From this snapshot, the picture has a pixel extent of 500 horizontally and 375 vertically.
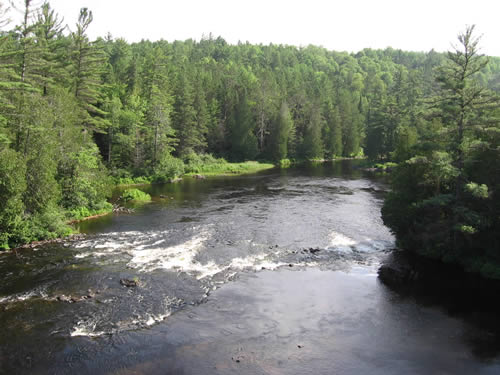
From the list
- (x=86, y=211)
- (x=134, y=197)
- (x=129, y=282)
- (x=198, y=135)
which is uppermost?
(x=198, y=135)

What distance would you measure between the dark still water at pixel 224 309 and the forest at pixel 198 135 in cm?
441

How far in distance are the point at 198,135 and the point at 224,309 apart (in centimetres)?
6328

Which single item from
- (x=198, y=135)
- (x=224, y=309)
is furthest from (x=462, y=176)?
(x=198, y=135)

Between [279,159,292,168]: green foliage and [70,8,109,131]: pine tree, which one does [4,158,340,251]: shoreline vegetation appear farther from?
[70,8,109,131]: pine tree

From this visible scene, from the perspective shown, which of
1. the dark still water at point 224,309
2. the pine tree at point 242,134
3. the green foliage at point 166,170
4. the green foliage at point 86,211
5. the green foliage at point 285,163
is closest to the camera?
the dark still water at point 224,309

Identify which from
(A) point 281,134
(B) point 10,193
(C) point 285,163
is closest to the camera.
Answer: (B) point 10,193

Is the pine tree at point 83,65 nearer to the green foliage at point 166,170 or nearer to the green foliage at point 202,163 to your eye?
the green foliage at point 166,170

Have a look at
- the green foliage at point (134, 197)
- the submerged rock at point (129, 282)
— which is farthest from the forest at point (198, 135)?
the submerged rock at point (129, 282)

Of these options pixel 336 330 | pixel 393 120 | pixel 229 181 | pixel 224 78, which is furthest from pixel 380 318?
pixel 224 78

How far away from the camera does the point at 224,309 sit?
19375 mm

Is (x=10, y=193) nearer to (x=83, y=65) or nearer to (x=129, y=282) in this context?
(x=129, y=282)

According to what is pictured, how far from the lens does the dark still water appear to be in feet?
49.9

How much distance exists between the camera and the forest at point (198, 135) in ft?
80.3

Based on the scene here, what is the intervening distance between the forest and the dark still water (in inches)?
173
